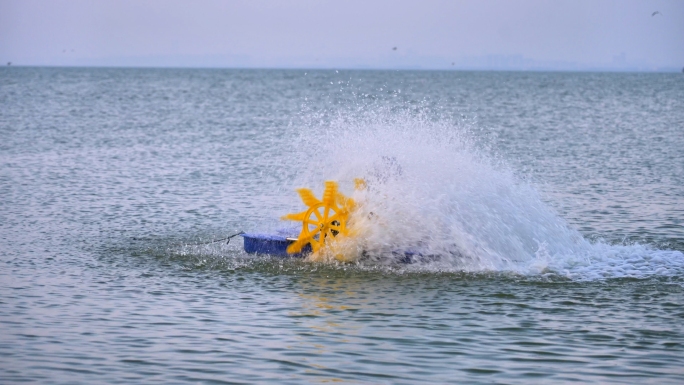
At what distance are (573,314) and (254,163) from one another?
25.7 metres

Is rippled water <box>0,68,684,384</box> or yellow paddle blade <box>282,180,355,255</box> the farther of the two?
yellow paddle blade <box>282,180,355,255</box>

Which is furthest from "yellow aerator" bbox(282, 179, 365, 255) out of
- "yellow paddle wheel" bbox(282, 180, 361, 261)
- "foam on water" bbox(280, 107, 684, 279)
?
"foam on water" bbox(280, 107, 684, 279)

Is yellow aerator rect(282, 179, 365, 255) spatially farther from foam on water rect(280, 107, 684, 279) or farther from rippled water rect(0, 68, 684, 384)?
rippled water rect(0, 68, 684, 384)

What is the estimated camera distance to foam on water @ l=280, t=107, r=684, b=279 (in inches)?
737

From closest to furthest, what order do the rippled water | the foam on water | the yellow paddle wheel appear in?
the rippled water, the foam on water, the yellow paddle wheel

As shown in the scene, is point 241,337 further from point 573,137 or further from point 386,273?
point 573,137

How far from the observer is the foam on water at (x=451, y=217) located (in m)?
18.7

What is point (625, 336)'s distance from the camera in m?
14.1

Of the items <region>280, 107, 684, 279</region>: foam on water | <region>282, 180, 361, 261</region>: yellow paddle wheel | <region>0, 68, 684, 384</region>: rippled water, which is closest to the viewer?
<region>0, 68, 684, 384</region>: rippled water

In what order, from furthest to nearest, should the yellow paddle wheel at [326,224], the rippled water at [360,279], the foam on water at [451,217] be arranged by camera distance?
1. the yellow paddle wheel at [326,224]
2. the foam on water at [451,217]
3. the rippled water at [360,279]

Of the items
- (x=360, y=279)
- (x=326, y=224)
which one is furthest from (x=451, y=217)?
(x=360, y=279)

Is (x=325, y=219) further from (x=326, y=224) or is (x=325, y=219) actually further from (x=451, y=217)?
(x=451, y=217)

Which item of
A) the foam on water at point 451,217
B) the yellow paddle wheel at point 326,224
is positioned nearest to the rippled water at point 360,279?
the foam on water at point 451,217

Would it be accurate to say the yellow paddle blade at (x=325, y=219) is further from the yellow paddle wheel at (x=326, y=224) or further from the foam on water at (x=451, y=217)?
→ the foam on water at (x=451, y=217)
